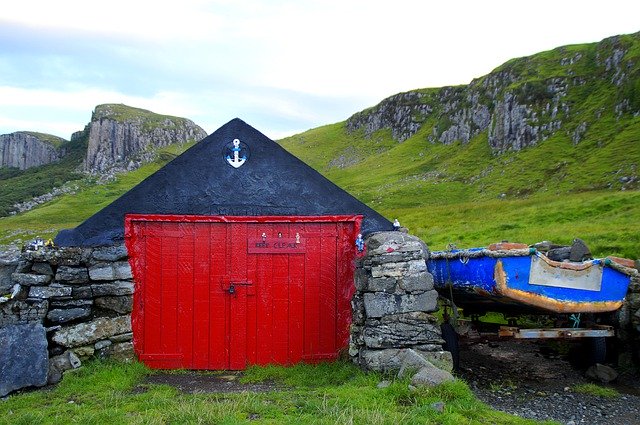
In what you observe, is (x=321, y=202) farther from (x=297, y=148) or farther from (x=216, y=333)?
(x=297, y=148)

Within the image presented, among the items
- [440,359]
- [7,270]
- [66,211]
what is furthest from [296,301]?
[66,211]

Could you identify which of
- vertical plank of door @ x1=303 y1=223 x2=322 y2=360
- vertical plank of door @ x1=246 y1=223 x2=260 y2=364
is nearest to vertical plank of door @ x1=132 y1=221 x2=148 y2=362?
vertical plank of door @ x1=246 y1=223 x2=260 y2=364

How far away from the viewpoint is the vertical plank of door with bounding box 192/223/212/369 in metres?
9.51

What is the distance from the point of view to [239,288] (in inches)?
380

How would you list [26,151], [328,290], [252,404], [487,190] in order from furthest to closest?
[26,151] → [487,190] → [328,290] → [252,404]

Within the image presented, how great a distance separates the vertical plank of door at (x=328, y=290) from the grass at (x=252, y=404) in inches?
51.8

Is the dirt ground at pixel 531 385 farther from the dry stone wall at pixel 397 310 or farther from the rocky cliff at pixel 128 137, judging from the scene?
the rocky cliff at pixel 128 137

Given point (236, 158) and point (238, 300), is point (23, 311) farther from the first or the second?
point (236, 158)

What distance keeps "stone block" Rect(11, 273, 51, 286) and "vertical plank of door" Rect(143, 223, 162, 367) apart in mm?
1657

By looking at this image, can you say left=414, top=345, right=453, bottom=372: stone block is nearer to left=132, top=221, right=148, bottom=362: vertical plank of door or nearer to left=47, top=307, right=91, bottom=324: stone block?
left=132, top=221, right=148, bottom=362: vertical plank of door

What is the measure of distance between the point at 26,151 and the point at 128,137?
158ft

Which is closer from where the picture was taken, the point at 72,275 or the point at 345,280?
the point at 72,275

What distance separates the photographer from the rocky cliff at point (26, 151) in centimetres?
14750

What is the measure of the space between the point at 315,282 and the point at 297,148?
102169 millimetres
